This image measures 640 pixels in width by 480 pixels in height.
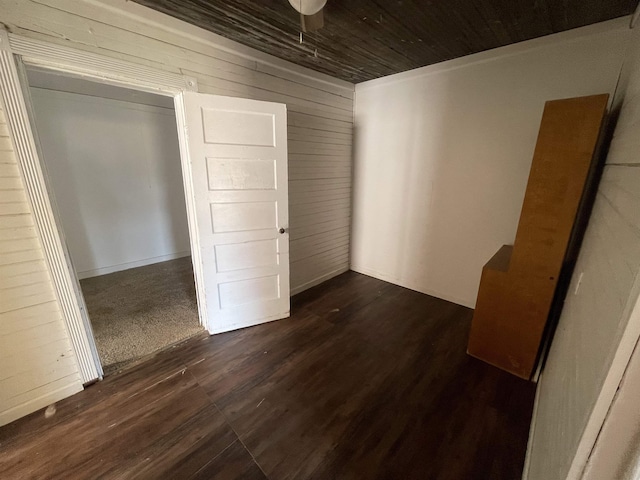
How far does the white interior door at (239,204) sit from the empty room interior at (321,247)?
0.02 m

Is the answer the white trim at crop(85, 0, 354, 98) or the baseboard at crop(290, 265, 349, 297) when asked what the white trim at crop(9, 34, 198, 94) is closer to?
the white trim at crop(85, 0, 354, 98)

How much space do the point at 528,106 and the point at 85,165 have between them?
5.13 metres

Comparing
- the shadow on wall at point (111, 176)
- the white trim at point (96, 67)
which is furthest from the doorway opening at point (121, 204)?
the white trim at point (96, 67)

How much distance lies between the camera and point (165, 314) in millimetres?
2734

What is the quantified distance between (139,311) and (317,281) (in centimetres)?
208

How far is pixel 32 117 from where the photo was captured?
1491 mm

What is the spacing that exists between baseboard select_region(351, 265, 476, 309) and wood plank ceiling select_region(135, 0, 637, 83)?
8.33 ft

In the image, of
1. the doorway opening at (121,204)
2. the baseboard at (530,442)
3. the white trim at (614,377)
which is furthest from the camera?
the doorway opening at (121,204)

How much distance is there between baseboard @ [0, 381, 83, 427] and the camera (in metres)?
1.60

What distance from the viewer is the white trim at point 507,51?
74.6 inches

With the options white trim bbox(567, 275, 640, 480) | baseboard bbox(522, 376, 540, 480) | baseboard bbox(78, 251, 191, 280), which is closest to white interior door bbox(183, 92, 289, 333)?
baseboard bbox(522, 376, 540, 480)

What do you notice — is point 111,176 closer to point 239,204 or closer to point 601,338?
point 239,204

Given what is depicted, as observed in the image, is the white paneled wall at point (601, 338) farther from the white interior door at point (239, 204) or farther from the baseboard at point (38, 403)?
the baseboard at point (38, 403)

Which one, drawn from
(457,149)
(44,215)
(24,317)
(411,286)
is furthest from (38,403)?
(457,149)
